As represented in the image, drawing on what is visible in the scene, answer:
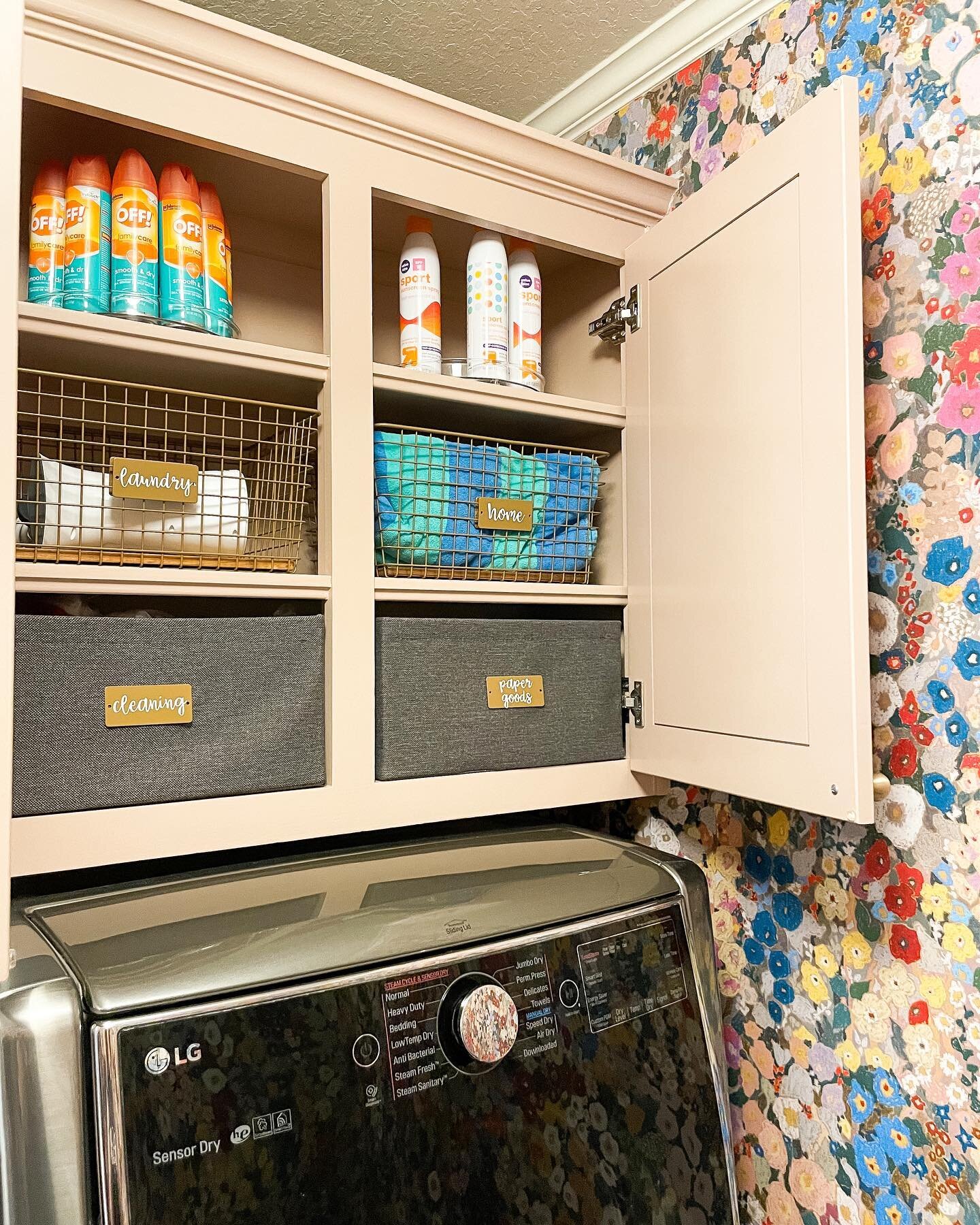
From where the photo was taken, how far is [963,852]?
1.06 m

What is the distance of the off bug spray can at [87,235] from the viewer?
1053 mm

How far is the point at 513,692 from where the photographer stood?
4.16 feet

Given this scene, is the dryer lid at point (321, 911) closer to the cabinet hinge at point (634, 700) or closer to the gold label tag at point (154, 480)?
the cabinet hinge at point (634, 700)

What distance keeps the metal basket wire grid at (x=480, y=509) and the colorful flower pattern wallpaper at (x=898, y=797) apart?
42cm

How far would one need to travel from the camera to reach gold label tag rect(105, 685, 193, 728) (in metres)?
0.99

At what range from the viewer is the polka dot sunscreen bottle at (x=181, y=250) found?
1.09 metres

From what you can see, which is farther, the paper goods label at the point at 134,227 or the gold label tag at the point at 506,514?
the gold label tag at the point at 506,514

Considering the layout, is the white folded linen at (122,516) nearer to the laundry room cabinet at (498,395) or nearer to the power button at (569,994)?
the laundry room cabinet at (498,395)

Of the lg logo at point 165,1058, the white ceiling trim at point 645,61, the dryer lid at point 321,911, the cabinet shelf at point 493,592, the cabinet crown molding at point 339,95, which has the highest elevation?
the white ceiling trim at point 645,61

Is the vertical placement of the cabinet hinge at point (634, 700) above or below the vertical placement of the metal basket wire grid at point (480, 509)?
below

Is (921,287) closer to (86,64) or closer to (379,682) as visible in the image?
(379,682)

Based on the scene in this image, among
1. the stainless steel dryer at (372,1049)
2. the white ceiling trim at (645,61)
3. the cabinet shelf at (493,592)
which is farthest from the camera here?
the white ceiling trim at (645,61)

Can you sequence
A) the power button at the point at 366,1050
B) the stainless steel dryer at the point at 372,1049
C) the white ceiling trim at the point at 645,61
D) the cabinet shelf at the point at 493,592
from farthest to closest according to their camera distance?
the white ceiling trim at the point at 645,61 → the cabinet shelf at the point at 493,592 → the power button at the point at 366,1050 → the stainless steel dryer at the point at 372,1049

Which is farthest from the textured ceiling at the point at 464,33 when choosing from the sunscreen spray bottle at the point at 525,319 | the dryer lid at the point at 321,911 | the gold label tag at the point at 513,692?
the dryer lid at the point at 321,911
